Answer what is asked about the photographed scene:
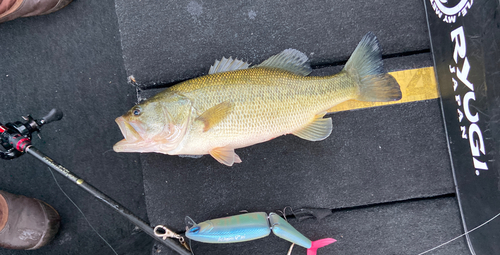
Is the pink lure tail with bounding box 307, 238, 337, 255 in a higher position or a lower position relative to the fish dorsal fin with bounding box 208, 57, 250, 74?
lower

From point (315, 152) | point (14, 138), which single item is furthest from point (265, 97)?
point (14, 138)

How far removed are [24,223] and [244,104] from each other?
6.68 ft

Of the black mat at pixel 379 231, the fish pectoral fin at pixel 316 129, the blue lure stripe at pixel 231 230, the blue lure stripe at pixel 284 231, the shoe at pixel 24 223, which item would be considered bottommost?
the black mat at pixel 379 231

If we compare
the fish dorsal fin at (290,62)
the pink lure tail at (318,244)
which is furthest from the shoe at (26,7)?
the pink lure tail at (318,244)

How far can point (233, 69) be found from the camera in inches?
73.9

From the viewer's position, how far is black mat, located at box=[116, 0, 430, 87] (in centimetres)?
219

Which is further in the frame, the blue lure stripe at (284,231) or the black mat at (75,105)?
the black mat at (75,105)

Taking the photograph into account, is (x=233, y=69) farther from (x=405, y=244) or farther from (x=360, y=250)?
(x=405, y=244)

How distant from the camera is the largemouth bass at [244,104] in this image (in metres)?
1.71

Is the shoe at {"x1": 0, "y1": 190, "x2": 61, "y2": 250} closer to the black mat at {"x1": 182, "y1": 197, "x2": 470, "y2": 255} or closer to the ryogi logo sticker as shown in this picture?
the black mat at {"x1": 182, "y1": 197, "x2": 470, "y2": 255}

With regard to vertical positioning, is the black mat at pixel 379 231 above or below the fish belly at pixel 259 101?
below

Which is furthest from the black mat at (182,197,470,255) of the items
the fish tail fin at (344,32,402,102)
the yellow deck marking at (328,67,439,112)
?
the fish tail fin at (344,32,402,102)

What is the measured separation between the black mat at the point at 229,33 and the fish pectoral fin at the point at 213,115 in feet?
2.07

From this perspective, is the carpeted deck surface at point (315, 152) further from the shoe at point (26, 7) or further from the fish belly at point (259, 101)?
the shoe at point (26, 7)
